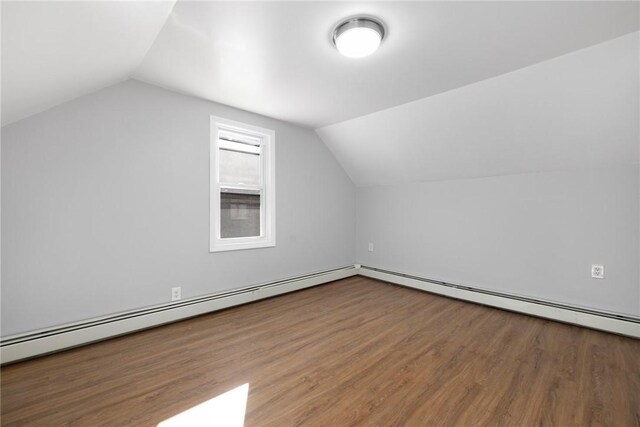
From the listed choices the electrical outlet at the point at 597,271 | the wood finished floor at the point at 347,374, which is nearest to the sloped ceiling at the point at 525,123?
the electrical outlet at the point at 597,271

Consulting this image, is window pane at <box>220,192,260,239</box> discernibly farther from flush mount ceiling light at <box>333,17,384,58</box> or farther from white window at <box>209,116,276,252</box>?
flush mount ceiling light at <box>333,17,384,58</box>

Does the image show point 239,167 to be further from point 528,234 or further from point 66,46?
point 528,234

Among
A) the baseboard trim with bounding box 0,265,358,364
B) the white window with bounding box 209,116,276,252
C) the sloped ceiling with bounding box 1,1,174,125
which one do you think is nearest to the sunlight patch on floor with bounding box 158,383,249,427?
the baseboard trim with bounding box 0,265,358,364

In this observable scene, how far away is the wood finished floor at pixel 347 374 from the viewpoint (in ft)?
4.91

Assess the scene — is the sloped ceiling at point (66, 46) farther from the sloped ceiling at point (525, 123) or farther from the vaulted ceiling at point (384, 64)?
the sloped ceiling at point (525, 123)

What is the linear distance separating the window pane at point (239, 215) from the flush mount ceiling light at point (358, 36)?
7.02 ft

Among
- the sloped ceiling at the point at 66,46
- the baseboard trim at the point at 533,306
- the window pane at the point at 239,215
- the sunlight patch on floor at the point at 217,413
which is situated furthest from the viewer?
the window pane at the point at 239,215

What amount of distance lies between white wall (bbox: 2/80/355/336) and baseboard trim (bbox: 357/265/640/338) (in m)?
2.21

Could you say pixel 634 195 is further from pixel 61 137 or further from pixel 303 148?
pixel 61 137

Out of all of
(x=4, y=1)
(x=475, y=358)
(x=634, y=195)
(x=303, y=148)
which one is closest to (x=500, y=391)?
(x=475, y=358)

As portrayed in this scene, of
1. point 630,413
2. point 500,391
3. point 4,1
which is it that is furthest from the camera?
point 500,391

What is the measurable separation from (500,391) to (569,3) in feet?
7.71

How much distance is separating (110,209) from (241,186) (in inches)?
54.2

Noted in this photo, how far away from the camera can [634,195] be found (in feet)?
8.08
